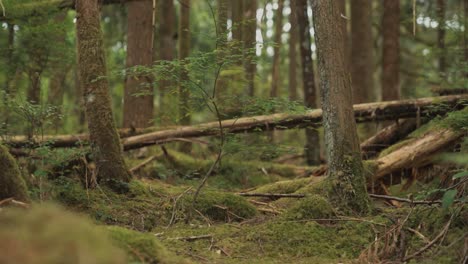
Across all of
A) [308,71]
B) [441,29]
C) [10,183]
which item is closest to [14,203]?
[10,183]

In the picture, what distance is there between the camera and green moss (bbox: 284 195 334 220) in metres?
6.60

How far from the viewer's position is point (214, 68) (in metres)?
6.77

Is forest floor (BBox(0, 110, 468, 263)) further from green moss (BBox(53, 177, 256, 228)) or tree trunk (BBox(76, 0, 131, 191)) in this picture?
tree trunk (BBox(76, 0, 131, 191))

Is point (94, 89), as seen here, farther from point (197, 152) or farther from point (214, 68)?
point (197, 152)

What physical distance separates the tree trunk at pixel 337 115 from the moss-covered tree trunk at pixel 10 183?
3637mm

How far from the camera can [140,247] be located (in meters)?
4.34

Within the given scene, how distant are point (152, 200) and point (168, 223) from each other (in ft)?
2.09

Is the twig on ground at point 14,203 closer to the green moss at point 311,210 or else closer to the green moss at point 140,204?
the green moss at point 140,204

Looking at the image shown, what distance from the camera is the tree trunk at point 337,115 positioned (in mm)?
6777

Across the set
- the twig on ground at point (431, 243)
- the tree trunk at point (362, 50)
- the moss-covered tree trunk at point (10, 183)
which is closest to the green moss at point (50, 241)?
the moss-covered tree trunk at point (10, 183)

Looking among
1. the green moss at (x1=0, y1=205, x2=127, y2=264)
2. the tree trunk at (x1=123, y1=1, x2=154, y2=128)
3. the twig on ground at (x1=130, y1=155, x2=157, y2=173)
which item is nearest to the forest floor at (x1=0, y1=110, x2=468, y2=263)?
the green moss at (x1=0, y1=205, x2=127, y2=264)

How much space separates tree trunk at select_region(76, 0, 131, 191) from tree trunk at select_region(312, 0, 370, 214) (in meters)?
2.94

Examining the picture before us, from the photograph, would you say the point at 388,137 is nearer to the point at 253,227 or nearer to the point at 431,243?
the point at 253,227

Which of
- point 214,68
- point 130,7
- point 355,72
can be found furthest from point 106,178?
point 355,72
